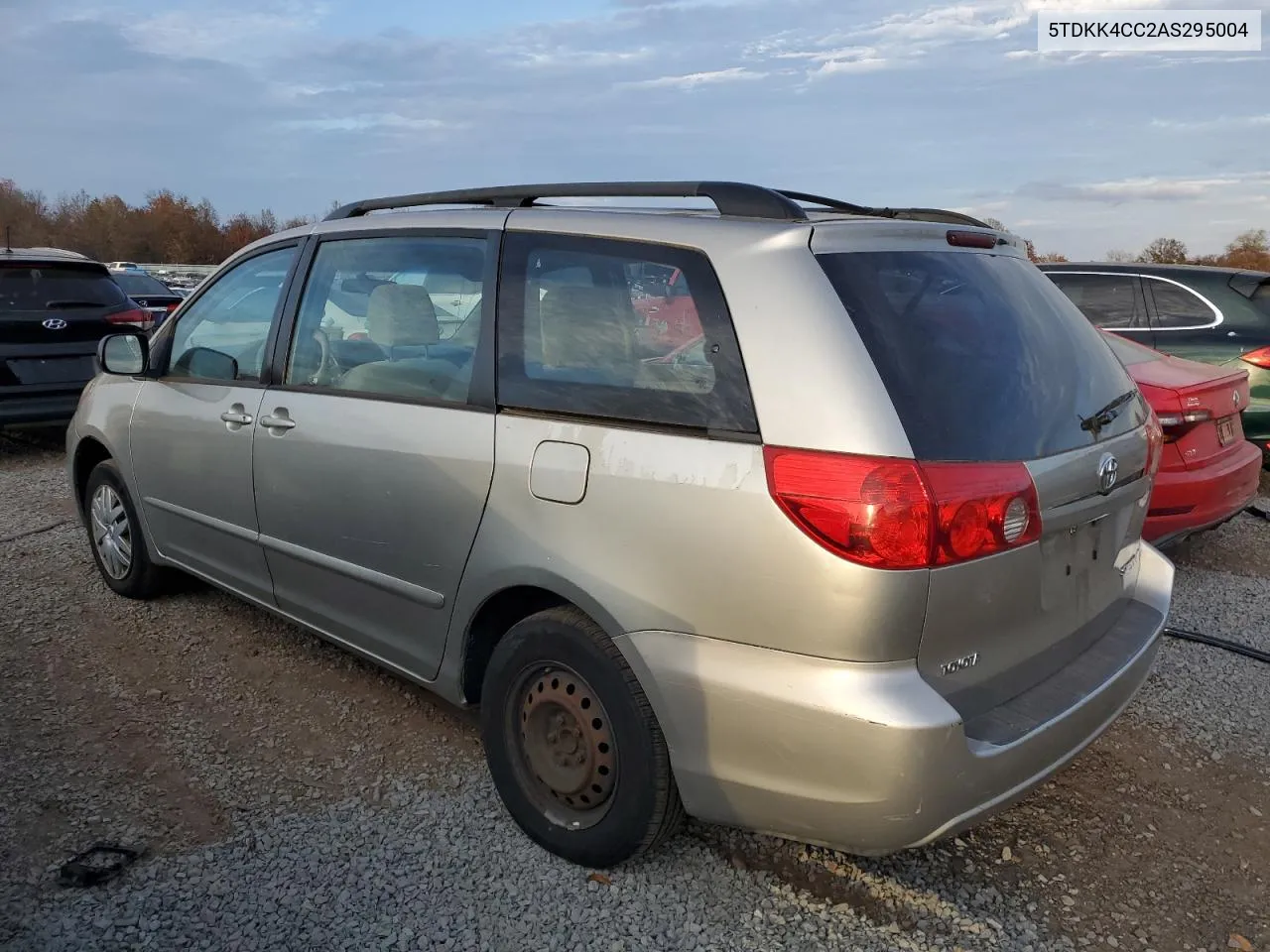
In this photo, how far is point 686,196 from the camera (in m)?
2.77

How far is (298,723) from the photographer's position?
11.8 feet

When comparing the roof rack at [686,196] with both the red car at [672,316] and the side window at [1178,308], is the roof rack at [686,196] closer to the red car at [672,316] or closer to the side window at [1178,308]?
the red car at [672,316]

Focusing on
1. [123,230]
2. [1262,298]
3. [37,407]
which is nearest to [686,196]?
[1262,298]

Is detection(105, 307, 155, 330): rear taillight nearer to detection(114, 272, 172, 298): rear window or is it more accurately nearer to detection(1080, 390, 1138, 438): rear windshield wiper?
detection(114, 272, 172, 298): rear window

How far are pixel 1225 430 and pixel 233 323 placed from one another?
4.82 metres

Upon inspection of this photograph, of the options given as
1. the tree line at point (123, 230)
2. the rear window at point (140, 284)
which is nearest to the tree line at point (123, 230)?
the tree line at point (123, 230)

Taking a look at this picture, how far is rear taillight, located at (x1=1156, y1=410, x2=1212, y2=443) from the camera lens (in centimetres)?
488

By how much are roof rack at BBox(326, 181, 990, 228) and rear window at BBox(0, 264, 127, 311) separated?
586 cm

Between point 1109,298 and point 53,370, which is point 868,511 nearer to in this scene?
point 1109,298

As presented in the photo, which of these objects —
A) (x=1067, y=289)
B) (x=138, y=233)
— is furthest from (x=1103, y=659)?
(x=138, y=233)

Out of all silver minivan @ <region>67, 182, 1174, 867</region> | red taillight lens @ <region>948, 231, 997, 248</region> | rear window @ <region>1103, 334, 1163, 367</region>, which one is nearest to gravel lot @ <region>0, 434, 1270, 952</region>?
silver minivan @ <region>67, 182, 1174, 867</region>

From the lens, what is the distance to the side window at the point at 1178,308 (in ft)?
23.6

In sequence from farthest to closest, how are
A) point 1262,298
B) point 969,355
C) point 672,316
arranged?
point 1262,298 < point 672,316 < point 969,355

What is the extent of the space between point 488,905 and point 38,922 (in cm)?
112
